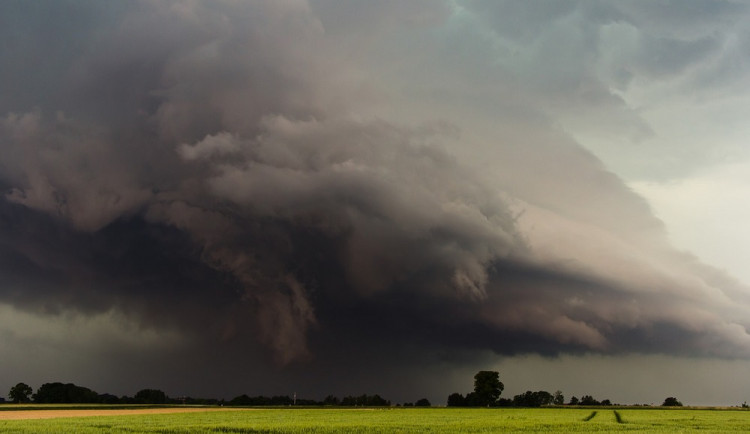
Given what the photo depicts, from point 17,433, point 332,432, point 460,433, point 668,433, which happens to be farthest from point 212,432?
point 668,433

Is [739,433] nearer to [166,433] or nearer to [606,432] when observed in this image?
[606,432]

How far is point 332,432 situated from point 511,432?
16179 millimetres

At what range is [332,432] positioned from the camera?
163 ft

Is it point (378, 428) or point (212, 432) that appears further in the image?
point (378, 428)

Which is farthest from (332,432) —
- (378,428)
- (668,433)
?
(668,433)

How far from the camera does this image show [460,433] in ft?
164

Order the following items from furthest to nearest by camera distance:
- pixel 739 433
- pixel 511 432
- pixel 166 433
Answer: pixel 739 433
pixel 511 432
pixel 166 433

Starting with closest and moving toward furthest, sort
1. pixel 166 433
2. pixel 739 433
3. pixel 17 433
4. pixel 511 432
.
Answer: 1. pixel 17 433
2. pixel 166 433
3. pixel 511 432
4. pixel 739 433

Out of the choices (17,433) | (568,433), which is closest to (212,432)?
(17,433)


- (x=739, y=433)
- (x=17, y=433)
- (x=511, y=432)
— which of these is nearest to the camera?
Result: (x=17, y=433)

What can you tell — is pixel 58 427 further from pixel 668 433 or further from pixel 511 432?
pixel 668 433

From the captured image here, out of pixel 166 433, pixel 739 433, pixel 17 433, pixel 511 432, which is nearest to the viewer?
pixel 17 433

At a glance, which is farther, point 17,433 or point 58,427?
point 58,427

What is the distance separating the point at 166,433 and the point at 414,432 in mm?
20940
